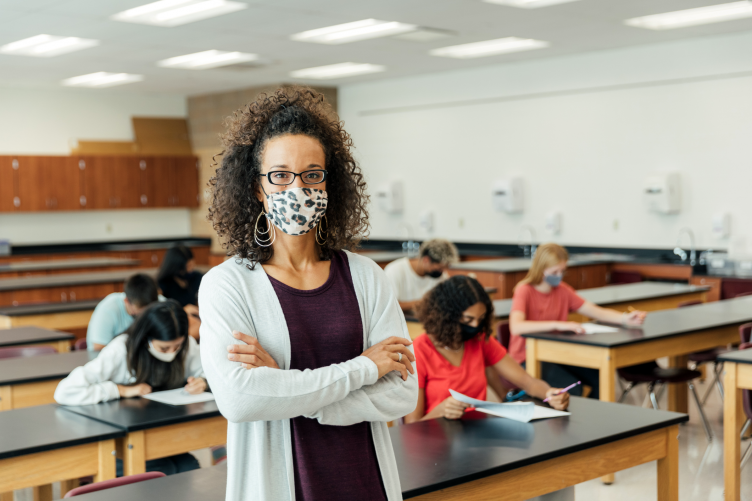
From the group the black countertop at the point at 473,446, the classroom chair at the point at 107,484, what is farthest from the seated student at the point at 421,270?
the classroom chair at the point at 107,484

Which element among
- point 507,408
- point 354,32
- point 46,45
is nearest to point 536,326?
point 507,408

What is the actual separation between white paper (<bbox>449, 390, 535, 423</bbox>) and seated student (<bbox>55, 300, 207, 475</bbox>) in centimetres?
118

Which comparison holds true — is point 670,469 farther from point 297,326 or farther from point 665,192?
point 665,192

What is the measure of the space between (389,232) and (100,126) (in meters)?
4.56

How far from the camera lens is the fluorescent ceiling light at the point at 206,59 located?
8.51 meters

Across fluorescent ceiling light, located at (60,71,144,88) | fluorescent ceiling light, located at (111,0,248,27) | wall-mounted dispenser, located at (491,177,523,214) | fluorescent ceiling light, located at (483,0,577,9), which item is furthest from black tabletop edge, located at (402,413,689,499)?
fluorescent ceiling light, located at (60,71,144,88)

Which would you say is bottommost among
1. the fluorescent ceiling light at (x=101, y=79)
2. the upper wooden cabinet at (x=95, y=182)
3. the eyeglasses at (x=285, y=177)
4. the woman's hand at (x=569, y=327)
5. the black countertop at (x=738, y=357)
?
the black countertop at (x=738, y=357)

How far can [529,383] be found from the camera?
3.08 meters

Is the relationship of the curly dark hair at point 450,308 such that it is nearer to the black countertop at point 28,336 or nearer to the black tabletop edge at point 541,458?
the black tabletop edge at point 541,458

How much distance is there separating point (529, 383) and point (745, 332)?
211 cm

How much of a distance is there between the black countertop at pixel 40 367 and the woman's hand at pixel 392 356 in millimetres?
2540

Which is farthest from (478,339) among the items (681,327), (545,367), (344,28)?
(344,28)

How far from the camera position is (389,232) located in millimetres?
11078

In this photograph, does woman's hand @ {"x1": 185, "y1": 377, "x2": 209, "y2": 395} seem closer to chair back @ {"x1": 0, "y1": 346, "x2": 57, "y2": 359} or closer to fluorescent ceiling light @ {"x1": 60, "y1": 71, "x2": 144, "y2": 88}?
chair back @ {"x1": 0, "y1": 346, "x2": 57, "y2": 359}
